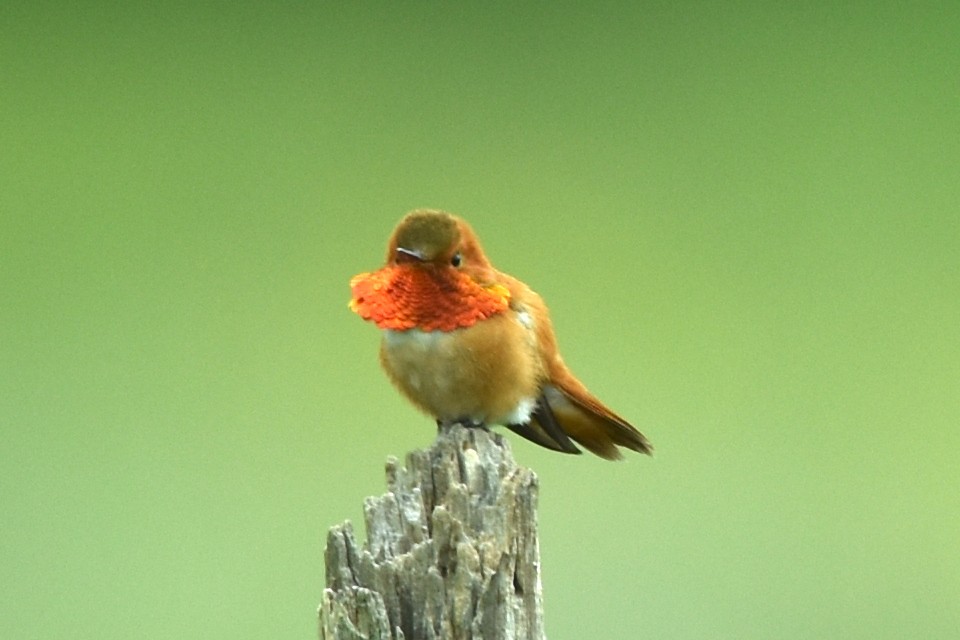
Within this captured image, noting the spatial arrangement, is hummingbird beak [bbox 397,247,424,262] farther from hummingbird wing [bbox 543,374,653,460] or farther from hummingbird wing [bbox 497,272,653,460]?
hummingbird wing [bbox 543,374,653,460]

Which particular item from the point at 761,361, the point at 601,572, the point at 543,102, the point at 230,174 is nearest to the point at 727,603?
the point at 601,572

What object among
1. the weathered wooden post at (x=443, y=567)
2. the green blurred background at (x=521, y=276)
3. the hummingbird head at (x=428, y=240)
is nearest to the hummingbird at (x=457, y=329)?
the hummingbird head at (x=428, y=240)

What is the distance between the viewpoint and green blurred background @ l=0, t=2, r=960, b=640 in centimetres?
260

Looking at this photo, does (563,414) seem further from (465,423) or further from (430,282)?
(430,282)

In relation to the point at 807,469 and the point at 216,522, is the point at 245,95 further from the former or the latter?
the point at 807,469

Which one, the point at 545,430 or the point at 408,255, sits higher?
the point at 408,255

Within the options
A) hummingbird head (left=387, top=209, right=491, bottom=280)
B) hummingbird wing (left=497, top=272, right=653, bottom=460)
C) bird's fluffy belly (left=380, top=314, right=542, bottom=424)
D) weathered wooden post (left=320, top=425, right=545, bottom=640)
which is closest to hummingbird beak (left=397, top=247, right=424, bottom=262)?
hummingbird head (left=387, top=209, right=491, bottom=280)

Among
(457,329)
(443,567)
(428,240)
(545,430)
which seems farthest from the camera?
(545,430)

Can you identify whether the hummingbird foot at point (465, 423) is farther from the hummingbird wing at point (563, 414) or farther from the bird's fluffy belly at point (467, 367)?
the hummingbird wing at point (563, 414)

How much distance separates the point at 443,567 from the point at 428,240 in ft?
1.78

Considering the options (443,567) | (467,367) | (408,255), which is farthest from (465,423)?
(443,567)

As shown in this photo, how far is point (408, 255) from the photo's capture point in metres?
1.81

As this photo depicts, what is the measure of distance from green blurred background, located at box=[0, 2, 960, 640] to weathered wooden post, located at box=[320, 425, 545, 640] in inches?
46.6

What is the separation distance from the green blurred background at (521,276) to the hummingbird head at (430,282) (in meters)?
0.83
